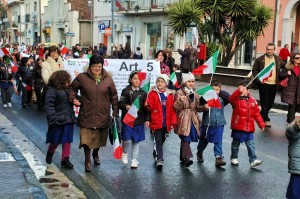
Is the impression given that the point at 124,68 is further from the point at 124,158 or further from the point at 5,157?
the point at 5,157

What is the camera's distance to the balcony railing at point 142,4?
121ft

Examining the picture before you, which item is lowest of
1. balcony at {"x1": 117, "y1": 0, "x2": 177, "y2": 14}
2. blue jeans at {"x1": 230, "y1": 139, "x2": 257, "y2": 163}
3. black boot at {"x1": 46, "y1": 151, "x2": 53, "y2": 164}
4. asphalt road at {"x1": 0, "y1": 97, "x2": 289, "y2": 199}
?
asphalt road at {"x1": 0, "y1": 97, "x2": 289, "y2": 199}

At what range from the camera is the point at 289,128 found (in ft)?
15.8

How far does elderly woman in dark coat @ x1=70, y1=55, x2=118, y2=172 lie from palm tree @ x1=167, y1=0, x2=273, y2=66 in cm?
1661

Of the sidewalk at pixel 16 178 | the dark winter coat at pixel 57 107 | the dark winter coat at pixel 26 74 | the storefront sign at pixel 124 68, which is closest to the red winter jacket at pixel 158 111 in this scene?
the dark winter coat at pixel 57 107

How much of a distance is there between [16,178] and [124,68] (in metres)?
5.01

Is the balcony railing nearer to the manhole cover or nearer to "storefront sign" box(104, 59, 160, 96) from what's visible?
"storefront sign" box(104, 59, 160, 96)

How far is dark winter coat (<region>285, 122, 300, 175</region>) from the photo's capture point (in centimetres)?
480

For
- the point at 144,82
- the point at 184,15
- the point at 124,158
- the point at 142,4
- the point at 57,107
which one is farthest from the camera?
the point at 142,4

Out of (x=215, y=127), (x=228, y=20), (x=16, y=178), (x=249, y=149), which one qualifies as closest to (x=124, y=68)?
(x=215, y=127)

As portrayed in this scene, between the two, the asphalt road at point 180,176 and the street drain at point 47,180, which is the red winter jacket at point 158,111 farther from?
the street drain at point 47,180

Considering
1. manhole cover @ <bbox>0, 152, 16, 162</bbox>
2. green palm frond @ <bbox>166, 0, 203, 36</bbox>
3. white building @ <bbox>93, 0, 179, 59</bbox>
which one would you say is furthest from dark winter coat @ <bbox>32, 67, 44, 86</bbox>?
white building @ <bbox>93, 0, 179, 59</bbox>

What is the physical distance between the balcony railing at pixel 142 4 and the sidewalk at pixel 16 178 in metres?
29.3

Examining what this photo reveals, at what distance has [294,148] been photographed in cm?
488
